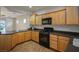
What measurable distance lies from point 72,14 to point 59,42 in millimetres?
458

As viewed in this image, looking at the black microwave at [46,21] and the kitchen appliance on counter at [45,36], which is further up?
the black microwave at [46,21]

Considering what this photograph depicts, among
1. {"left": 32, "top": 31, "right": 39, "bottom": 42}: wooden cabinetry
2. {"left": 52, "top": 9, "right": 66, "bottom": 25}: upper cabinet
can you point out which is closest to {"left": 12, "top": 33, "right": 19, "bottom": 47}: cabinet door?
{"left": 32, "top": 31, "right": 39, "bottom": 42}: wooden cabinetry

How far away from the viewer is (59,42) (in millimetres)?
1406

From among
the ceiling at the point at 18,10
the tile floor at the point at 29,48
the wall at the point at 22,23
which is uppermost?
the ceiling at the point at 18,10

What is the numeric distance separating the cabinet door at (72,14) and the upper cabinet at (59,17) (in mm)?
59

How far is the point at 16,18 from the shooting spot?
1426 mm

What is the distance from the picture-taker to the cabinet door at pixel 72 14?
1352 mm

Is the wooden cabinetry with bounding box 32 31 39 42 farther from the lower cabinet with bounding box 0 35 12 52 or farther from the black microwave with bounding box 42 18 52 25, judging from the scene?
the lower cabinet with bounding box 0 35 12 52

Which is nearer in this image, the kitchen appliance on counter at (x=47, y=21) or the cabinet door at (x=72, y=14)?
the cabinet door at (x=72, y=14)

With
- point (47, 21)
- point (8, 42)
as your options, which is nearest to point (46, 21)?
point (47, 21)

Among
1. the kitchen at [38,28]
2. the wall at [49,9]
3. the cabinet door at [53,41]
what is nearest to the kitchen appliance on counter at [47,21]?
the kitchen at [38,28]

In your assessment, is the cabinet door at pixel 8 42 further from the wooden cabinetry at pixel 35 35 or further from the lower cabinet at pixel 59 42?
the lower cabinet at pixel 59 42

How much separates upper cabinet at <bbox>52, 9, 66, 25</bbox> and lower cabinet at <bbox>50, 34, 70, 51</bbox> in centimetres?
22
